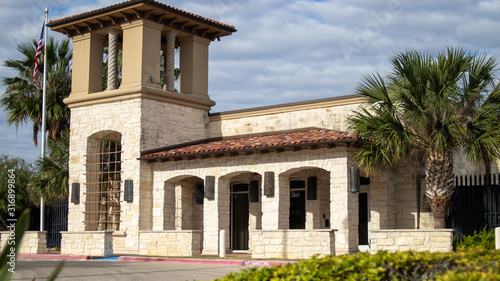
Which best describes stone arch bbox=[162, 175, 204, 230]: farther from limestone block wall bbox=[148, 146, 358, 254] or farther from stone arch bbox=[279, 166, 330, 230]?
stone arch bbox=[279, 166, 330, 230]

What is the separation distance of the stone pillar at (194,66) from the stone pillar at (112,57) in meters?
2.66

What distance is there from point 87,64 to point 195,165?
6570mm

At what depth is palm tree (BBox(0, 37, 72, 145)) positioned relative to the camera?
31172 mm

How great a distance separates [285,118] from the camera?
963 inches

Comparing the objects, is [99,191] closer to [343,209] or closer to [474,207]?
[343,209]

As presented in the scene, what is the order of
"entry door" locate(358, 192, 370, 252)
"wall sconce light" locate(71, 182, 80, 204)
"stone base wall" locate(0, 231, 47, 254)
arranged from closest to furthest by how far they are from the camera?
"entry door" locate(358, 192, 370, 252)
"stone base wall" locate(0, 231, 47, 254)
"wall sconce light" locate(71, 182, 80, 204)

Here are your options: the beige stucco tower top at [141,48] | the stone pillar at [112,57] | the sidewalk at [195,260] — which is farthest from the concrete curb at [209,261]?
the stone pillar at [112,57]

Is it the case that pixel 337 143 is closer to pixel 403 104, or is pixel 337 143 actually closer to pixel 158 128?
pixel 403 104

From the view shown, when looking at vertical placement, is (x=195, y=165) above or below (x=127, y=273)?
above

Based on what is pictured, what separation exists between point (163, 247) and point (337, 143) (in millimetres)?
6900

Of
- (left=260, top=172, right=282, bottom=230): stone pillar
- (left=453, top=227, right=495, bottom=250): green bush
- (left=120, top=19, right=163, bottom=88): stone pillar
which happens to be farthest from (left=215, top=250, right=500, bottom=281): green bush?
(left=120, top=19, right=163, bottom=88): stone pillar

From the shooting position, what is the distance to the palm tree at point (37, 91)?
31172mm

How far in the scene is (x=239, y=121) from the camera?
84.3 ft

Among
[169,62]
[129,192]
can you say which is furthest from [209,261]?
[169,62]
